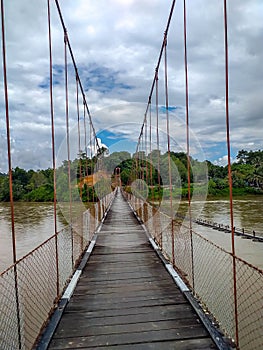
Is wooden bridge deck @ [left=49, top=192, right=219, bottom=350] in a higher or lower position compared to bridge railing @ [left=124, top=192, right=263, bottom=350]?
higher

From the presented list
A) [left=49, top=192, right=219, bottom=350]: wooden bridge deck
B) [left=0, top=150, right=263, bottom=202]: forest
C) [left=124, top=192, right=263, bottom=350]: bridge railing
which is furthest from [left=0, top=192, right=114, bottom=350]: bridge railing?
[left=0, top=150, right=263, bottom=202]: forest

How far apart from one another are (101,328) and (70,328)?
0.15 meters

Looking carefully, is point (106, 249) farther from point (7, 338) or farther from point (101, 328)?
point (101, 328)

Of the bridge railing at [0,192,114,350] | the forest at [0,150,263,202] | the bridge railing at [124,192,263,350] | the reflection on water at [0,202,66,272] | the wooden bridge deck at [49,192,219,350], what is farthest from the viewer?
the forest at [0,150,263,202]

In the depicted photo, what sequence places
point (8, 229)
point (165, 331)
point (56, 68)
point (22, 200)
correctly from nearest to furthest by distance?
1. point (165, 331)
2. point (56, 68)
3. point (8, 229)
4. point (22, 200)

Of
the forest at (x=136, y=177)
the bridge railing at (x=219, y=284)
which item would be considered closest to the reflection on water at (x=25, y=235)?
the forest at (x=136, y=177)

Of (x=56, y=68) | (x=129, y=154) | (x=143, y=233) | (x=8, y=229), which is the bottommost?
(x=8, y=229)

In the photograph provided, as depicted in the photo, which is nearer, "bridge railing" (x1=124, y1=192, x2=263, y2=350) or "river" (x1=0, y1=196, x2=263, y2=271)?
"bridge railing" (x1=124, y1=192, x2=263, y2=350)

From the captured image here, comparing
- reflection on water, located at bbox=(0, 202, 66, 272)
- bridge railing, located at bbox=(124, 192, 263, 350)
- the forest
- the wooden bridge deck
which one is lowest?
reflection on water, located at bbox=(0, 202, 66, 272)

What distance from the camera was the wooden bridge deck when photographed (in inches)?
56.2

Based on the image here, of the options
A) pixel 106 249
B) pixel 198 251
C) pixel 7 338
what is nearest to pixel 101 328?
pixel 7 338

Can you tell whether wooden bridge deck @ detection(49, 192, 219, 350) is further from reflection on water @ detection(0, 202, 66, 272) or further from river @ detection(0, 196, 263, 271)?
reflection on water @ detection(0, 202, 66, 272)

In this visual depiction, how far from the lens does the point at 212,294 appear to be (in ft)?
11.0

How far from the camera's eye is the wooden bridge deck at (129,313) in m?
1.43
